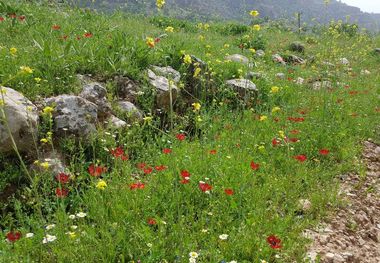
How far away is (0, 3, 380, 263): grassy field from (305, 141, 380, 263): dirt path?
0.13 metres

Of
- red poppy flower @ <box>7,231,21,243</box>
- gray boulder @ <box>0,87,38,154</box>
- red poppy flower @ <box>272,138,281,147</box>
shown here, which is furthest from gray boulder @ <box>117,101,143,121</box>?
red poppy flower @ <box>7,231,21,243</box>

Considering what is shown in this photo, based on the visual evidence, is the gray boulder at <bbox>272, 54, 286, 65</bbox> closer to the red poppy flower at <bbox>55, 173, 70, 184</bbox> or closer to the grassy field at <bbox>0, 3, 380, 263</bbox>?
the grassy field at <bbox>0, 3, 380, 263</bbox>

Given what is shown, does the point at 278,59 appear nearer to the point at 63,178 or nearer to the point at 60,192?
the point at 63,178

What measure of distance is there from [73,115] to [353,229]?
3151mm

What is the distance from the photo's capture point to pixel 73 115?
428 centimetres

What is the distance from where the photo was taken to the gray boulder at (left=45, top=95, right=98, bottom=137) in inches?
166

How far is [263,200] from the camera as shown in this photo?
12.4 ft

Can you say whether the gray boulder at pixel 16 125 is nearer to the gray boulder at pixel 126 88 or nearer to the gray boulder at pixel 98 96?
the gray boulder at pixel 98 96

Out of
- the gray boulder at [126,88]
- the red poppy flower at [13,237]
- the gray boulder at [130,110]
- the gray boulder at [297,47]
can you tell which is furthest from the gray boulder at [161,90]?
the gray boulder at [297,47]

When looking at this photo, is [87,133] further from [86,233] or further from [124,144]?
[86,233]

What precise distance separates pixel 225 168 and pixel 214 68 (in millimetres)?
3220

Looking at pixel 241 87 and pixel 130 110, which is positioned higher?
pixel 241 87

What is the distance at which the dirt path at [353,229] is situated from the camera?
3.35 metres

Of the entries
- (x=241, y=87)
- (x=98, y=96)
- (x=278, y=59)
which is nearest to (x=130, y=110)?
(x=98, y=96)
